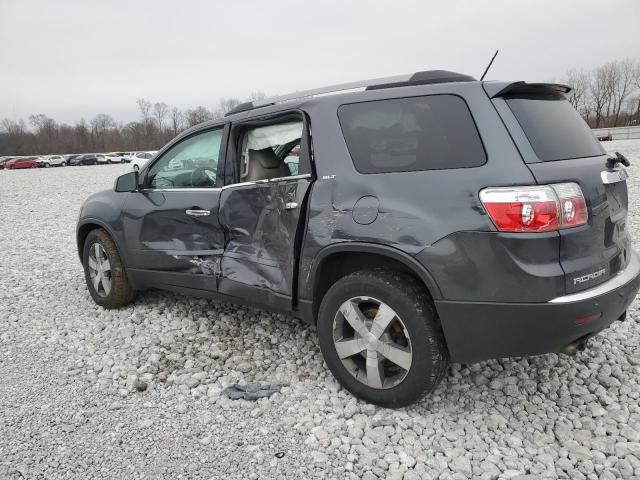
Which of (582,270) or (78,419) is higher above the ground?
(582,270)

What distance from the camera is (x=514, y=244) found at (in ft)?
7.23

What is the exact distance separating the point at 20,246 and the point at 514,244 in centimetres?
812

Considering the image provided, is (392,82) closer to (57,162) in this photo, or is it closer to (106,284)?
(106,284)

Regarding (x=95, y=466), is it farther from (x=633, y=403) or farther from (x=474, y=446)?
(x=633, y=403)

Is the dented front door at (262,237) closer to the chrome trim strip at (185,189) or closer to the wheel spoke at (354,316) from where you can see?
the chrome trim strip at (185,189)

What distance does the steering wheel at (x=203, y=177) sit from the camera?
365 centimetres

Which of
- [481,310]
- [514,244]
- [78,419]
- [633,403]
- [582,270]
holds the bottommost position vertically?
[633,403]

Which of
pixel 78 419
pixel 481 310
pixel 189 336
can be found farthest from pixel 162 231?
pixel 481 310

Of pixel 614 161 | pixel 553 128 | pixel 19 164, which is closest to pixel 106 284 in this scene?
pixel 553 128

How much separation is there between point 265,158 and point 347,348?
155cm

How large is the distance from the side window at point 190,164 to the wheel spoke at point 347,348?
62.9 inches

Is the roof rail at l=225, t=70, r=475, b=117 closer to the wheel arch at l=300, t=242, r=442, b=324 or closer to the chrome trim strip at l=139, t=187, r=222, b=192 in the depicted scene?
the chrome trim strip at l=139, t=187, r=222, b=192

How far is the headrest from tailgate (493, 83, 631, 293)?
1645 mm

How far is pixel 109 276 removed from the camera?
14.5ft
